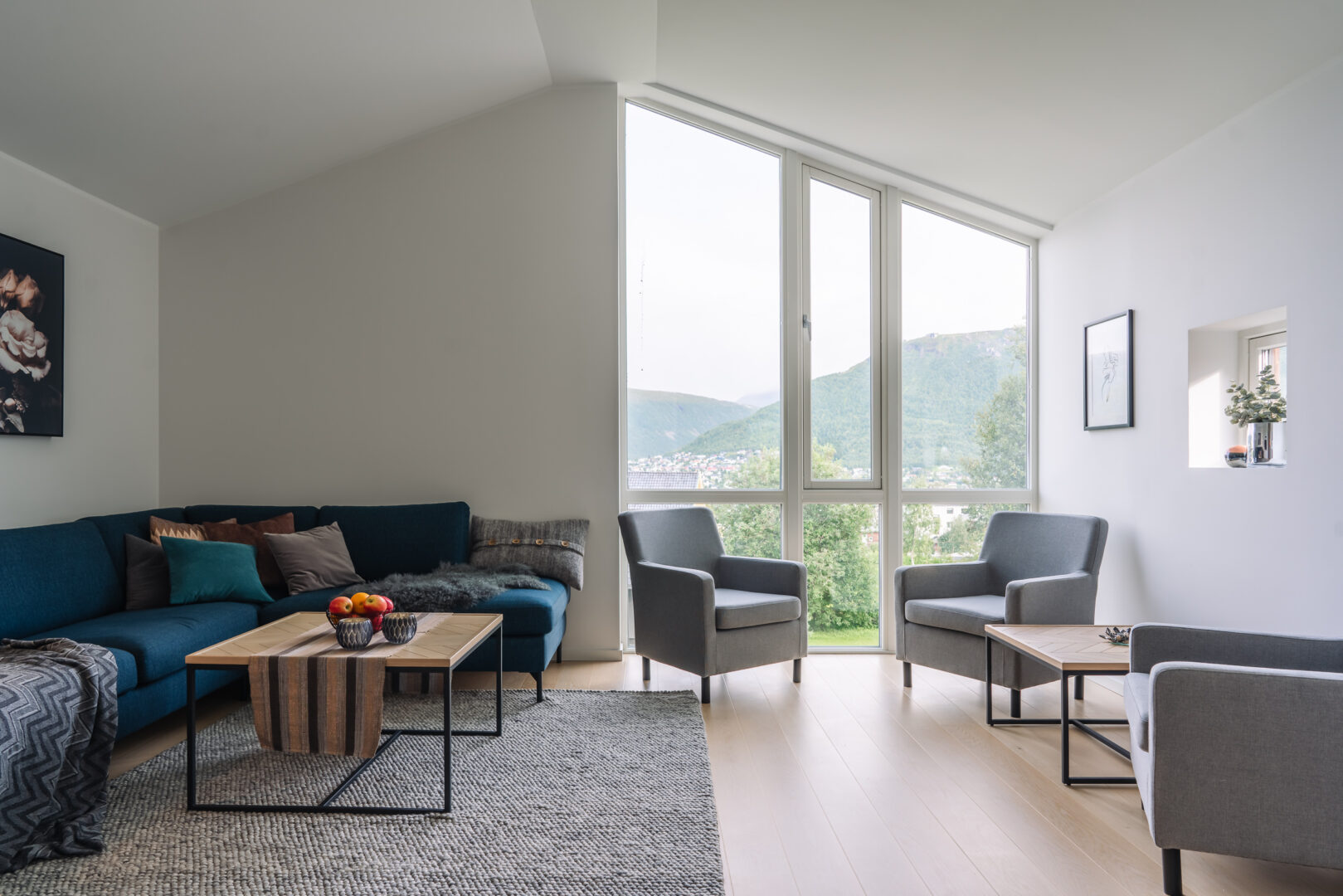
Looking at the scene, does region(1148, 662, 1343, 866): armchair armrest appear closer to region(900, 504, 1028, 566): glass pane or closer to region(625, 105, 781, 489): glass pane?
region(900, 504, 1028, 566): glass pane

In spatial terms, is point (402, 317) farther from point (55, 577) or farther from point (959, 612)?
point (959, 612)

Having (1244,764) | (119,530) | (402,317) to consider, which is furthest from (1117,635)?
(119,530)

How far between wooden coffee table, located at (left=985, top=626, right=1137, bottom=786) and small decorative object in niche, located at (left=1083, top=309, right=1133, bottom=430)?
116 cm

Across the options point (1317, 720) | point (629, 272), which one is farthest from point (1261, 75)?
point (629, 272)

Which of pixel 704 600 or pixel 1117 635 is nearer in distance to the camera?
pixel 1117 635

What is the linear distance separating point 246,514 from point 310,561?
0.62 metres

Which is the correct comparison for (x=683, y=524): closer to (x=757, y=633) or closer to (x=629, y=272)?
(x=757, y=633)

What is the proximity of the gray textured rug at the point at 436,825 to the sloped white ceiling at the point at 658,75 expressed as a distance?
2.72 metres

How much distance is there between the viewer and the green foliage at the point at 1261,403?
2889mm

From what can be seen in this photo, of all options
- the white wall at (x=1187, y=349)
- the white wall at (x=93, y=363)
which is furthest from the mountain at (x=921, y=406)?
the white wall at (x=93, y=363)

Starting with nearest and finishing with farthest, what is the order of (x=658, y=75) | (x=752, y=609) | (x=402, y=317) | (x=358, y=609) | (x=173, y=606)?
(x=358, y=609) < (x=173, y=606) < (x=752, y=609) < (x=658, y=75) < (x=402, y=317)

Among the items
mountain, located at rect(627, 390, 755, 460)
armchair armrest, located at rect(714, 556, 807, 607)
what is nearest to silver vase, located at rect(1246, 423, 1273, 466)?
armchair armrest, located at rect(714, 556, 807, 607)

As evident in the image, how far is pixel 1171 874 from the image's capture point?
1970 mm

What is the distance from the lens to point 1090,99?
3164 millimetres
